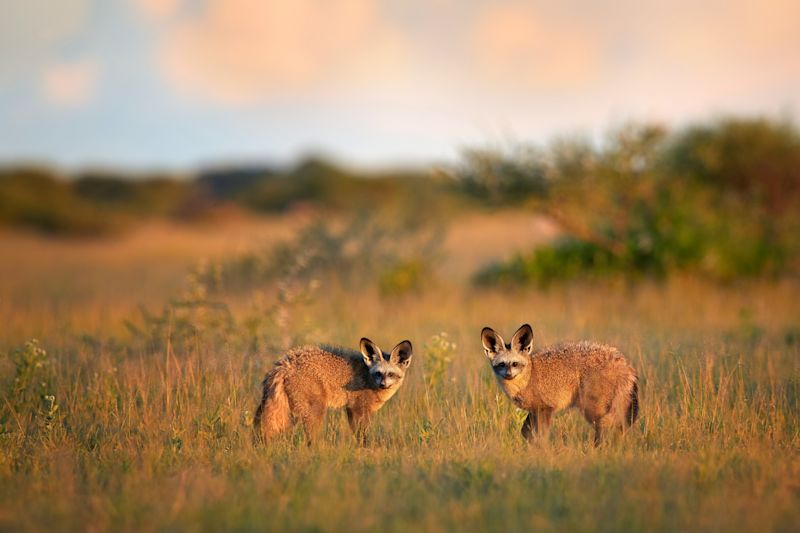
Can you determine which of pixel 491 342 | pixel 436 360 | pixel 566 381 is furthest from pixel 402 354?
pixel 566 381

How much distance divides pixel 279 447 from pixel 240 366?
2368 mm

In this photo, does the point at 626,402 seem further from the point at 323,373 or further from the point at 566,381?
the point at 323,373

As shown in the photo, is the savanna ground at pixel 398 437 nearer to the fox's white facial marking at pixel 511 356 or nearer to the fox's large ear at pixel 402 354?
the fox's white facial marking at pixel 511 356

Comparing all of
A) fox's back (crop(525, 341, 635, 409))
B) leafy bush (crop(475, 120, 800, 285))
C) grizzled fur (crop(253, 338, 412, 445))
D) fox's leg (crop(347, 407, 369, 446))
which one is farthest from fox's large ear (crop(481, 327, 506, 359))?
leafy bush (crop(475, 120, 800, 285))

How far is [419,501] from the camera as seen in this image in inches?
205

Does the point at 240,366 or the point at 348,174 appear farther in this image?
the point at 348,174

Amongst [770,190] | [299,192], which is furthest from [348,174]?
[770,190]

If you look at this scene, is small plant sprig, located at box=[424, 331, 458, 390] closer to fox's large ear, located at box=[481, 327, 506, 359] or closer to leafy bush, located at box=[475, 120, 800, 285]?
fox's large ear, located at box=[481, 327, 506, 359]

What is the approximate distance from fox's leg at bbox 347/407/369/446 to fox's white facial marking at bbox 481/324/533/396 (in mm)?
1376

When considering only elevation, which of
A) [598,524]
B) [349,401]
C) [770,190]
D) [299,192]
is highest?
[299,192]

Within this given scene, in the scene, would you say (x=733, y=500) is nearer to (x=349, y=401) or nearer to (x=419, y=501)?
(x=419, y=501)

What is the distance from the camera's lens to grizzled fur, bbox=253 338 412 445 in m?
6.89

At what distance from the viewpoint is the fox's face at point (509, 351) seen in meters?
6.88

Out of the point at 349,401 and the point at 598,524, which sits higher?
the point at 349,401
